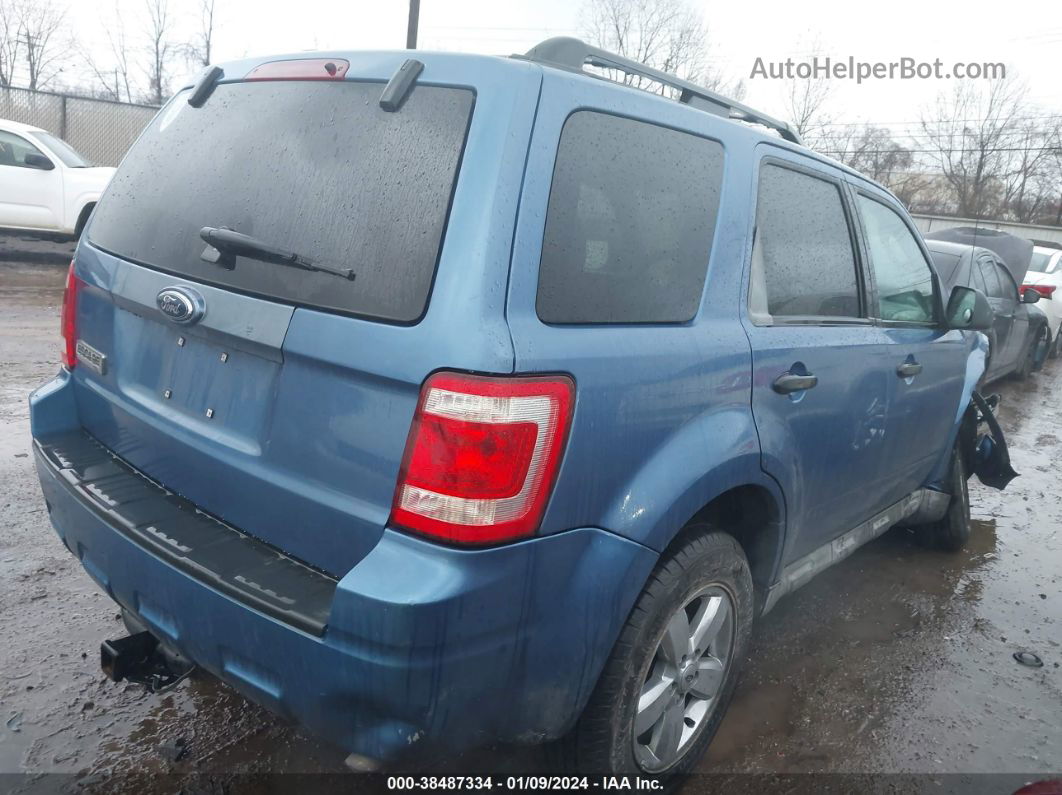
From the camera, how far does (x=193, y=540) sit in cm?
192

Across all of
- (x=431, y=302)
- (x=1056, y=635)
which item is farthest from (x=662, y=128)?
(x=1056, y=635)

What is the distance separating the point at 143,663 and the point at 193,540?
584 millimetres

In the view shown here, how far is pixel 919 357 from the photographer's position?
131 inches

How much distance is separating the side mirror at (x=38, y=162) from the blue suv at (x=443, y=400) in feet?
32.3

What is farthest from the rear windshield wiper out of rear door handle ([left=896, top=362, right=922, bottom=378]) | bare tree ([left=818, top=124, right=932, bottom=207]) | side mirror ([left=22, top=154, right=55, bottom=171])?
bare tree ([left=818, top=124, right=932, bottom=207])

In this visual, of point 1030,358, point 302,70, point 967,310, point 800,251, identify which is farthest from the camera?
point 1030,358

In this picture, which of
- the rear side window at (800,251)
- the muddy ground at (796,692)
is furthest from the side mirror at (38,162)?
the rear side window at (800,251)

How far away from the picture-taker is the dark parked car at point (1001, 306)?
6848mm

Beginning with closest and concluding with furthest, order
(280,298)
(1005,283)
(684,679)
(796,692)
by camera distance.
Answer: (280,298)
(684,679)
(796,692)
(1005,283)

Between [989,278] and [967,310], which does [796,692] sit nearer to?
[967,310]

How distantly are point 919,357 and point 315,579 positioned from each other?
2684 millimetres

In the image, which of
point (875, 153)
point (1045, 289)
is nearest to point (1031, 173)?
point (875, 153)

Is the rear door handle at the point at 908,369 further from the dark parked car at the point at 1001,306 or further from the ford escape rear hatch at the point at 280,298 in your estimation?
the dark parked car at the point at 1001,306

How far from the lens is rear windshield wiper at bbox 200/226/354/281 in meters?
1.81
